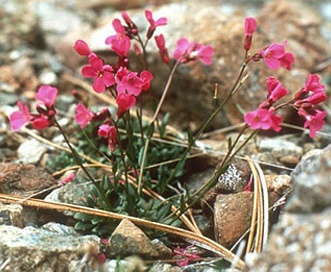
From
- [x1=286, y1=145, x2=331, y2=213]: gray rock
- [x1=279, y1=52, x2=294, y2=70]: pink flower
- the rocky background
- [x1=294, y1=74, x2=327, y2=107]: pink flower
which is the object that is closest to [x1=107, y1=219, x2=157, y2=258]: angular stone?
the rocky background

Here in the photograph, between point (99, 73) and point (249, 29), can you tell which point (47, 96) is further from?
point (249, 29)

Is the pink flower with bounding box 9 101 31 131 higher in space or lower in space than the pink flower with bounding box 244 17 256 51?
lower

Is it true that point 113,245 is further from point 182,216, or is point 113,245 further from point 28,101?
point 28,101

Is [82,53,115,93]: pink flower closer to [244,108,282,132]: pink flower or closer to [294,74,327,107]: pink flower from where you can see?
[244,108,282,132]: pink flower

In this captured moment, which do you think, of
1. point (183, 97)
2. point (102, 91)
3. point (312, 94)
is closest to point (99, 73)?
point (102, 91)

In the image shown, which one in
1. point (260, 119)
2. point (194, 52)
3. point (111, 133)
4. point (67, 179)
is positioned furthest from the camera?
point (67, 179)

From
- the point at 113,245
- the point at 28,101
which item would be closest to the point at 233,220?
the point at 113,245
